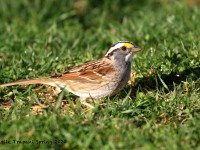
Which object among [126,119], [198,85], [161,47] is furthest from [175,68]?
[126,119]

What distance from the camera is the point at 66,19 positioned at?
10.8 meters

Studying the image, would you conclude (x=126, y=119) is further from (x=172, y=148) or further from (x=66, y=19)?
(x=66, y=19)

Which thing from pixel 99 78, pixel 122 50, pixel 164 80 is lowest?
pixel 164 80

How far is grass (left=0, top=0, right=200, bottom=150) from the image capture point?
518 centimetres

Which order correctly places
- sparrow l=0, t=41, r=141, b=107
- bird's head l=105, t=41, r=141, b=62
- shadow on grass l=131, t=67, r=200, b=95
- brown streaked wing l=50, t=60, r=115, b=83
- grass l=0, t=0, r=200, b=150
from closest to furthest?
grass l=0, t=0, r=200, b=150, sparrow l=0, t=41, r=141, b=107, brown streaked wing l=50, t=60, r=115, b=83, bird's head l=105, t=41, r=141, b=62, shadow on grass l=131, t=67, r=200, b=95

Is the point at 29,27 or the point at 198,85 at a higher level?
the point at 29,27

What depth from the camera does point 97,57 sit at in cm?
819

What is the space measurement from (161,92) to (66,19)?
4.63 m

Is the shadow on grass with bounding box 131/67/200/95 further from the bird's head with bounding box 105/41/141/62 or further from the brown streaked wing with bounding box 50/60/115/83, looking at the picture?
the brown streaked wing with bounding box 50/60/115/83

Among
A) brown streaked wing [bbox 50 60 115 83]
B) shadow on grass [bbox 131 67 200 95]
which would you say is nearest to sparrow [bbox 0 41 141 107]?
brown streaked wing [bbox 50 60 115 83]

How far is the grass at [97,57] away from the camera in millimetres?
5184

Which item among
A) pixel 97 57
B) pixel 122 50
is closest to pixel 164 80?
pixel 122 50

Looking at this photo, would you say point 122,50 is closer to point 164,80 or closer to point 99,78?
point 99,78

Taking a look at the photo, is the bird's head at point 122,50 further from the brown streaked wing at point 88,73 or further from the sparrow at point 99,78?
the brown streaked wing at point 88,73
